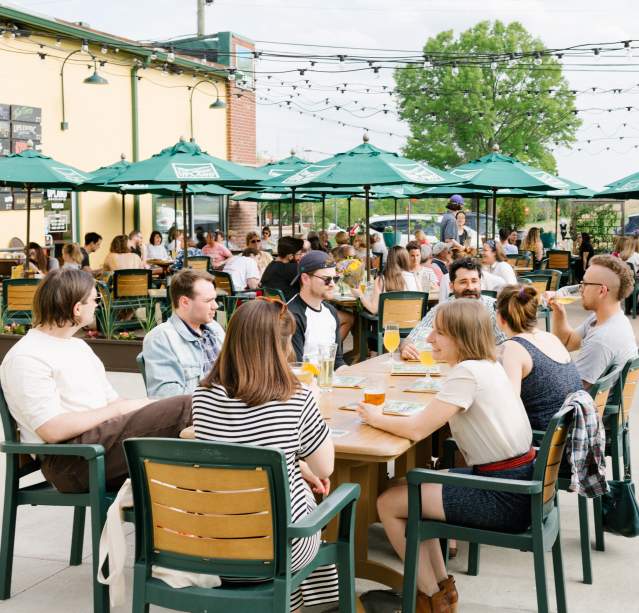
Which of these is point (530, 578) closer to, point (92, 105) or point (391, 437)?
point (391, 437)

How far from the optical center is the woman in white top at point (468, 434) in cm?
328

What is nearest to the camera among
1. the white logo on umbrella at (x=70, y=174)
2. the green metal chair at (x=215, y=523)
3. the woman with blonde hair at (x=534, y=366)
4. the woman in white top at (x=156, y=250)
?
the green metal chair at (x=215, y=523)

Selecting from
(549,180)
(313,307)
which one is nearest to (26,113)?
(549,180)

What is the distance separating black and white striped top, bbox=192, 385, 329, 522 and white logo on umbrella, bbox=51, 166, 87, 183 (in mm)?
8672

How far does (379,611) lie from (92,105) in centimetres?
1560

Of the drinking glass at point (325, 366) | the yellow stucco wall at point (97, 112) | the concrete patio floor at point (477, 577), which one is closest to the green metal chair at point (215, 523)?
the concrete patio floor at point (477, 577)

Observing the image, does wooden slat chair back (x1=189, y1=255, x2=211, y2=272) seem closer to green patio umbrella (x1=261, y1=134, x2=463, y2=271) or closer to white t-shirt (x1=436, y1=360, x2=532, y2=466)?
green patio umbrella (x1=261, y1=134, x2=463, y2=271)

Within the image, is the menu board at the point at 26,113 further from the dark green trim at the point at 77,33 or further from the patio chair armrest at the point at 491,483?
the patio chair armrest at the point at 491,483

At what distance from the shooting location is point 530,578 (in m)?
3.98

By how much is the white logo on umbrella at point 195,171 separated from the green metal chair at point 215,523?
7.57 m

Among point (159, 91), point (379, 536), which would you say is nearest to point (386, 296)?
point (379, 536)

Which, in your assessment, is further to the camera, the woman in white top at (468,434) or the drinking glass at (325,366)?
the drinking glass at (325,366)

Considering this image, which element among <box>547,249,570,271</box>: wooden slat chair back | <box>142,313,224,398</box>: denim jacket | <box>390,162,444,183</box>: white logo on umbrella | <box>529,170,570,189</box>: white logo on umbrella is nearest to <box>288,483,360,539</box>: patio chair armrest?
<box>142,313,224,398</box>: denim jacket

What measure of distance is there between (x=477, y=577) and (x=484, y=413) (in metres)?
1.00
